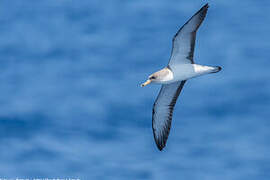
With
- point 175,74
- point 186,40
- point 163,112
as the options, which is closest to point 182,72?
point 175,74

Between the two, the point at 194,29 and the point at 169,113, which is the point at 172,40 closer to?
the point at 194,29

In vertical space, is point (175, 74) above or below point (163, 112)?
above

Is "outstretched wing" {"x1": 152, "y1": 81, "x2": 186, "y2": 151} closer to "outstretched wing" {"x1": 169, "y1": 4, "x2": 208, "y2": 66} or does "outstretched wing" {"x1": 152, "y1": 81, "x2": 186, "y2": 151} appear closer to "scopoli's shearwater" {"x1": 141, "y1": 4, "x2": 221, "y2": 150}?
"scopoli's shearwater" {"x1": 141, "y1": 4, "x2": 221, "y2": 150}

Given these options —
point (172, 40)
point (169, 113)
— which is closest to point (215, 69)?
point (172, 40)

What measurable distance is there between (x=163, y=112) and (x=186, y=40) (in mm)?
4491

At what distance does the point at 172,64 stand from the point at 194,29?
6.89ft

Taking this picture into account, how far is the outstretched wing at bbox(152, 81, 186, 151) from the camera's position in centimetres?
2573

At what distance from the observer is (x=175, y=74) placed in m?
23.7

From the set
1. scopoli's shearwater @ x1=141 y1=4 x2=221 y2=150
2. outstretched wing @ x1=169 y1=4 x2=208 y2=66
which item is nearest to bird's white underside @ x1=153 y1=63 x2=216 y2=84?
scopoli's shearwater @ x1=141 y1=4 x2=221 y2=150

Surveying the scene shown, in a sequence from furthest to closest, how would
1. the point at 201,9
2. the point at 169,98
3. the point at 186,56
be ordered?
the point at 169,98, the point at 186,56, the point at 201,9

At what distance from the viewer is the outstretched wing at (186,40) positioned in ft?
72.8

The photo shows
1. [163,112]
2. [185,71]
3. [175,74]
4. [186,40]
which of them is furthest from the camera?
Result: [163,112]

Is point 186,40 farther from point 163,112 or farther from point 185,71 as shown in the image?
point 163,112

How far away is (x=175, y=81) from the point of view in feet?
79.0
